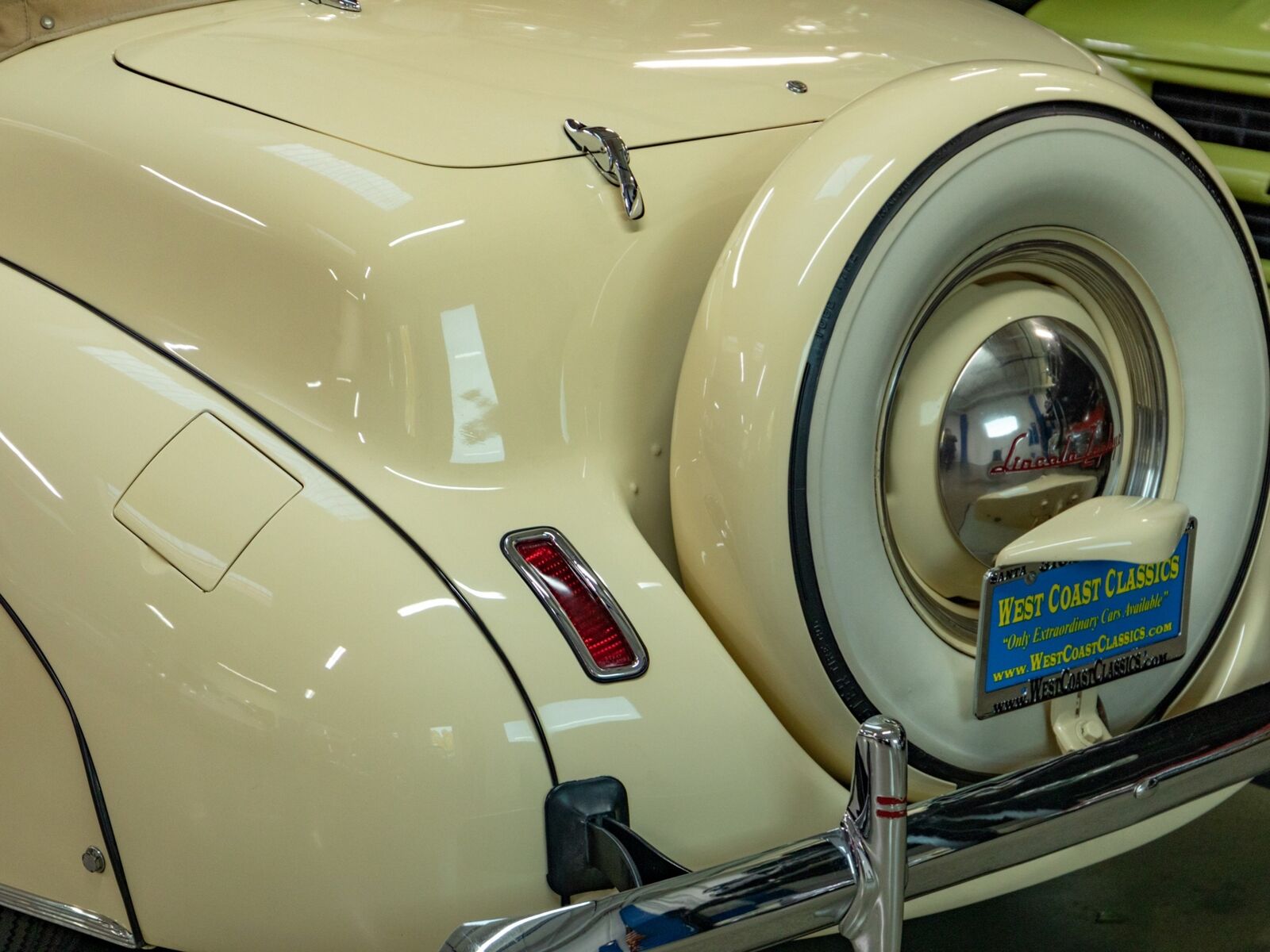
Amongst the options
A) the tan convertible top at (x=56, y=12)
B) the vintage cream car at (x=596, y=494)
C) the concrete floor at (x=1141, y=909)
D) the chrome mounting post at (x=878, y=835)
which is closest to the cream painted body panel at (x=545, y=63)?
the vintage cream car at (x=596, y=494)

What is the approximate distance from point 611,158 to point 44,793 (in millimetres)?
775

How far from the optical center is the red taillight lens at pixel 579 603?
1.12 metres

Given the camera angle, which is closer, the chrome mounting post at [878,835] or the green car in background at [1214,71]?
the chrome mounting post at [878,835]

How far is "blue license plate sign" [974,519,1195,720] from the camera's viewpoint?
121 centimetres

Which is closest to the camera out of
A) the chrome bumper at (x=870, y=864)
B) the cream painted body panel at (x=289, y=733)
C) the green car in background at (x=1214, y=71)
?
the chrome bumper at (x=870, y=864)

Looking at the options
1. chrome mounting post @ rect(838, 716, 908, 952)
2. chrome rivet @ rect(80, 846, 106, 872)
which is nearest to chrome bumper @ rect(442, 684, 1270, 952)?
chrome mounting post @ rect(838, 716, 908, 952)

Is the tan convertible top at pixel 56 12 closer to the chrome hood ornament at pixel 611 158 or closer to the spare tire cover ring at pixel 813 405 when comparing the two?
the chrome hood ornament at pixel 611 158

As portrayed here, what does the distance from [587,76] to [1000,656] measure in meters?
0.74

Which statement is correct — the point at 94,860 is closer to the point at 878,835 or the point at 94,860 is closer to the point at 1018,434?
the point at 878,835

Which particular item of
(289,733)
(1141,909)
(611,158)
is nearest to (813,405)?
(611,158)

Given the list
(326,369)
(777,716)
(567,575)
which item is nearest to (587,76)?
(326,369)

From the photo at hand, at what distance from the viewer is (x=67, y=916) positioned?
1132 millimetres

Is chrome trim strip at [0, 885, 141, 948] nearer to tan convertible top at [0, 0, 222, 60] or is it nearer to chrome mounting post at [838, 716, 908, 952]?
chrome mounting post at [838, 716, 908, 952]

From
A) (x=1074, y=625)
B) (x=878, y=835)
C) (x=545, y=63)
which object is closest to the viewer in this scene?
(x=878, y=835)
